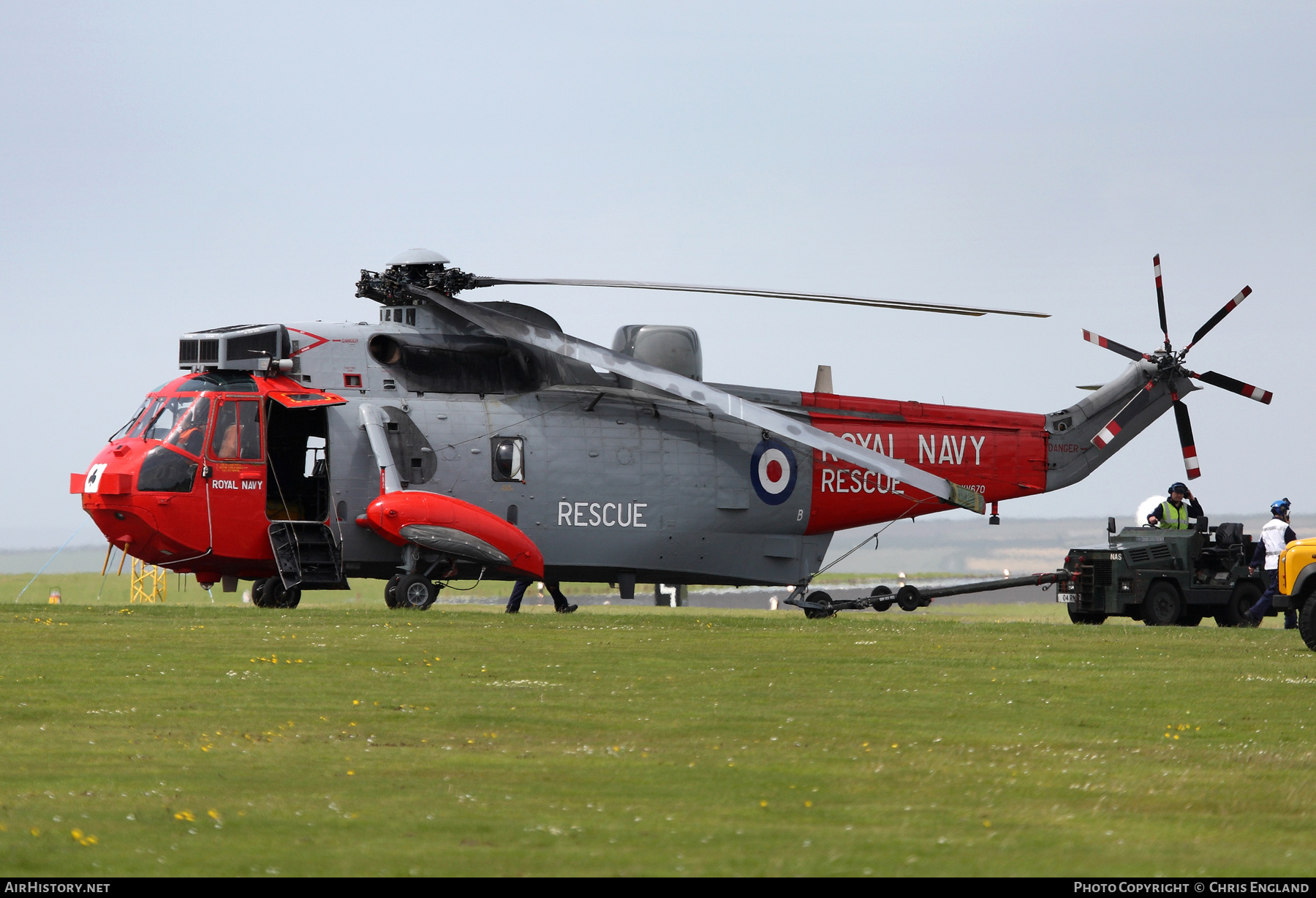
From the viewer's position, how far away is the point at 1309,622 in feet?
63.7

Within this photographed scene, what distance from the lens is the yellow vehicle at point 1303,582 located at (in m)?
19.4

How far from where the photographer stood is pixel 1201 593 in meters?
27.3

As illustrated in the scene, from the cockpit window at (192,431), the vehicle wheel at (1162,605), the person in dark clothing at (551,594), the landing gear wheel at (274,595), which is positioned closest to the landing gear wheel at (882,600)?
the vehicle wheel at (1162,605)

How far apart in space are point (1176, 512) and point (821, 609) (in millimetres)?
7213

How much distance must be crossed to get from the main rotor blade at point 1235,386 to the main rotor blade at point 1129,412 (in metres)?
0.98

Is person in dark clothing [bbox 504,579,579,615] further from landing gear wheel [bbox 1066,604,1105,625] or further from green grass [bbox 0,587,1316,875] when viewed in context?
landing gear wheel [bbox 1066,604,1105,625]

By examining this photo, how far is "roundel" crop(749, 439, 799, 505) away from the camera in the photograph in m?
28.2

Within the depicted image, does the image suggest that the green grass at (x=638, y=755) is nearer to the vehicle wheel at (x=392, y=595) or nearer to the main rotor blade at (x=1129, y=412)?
the vehicle wheel at (x=392, y=595)

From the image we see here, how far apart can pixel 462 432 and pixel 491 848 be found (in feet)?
61.5

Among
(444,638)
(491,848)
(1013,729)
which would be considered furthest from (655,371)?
(491,848)

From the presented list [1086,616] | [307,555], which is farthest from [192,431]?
[1086,616]

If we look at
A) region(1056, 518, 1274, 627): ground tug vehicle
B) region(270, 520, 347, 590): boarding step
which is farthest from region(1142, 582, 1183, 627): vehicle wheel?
region(270, 520, 347, 590): boarding step

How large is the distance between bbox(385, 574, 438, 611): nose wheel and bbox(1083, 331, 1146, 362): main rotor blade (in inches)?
575

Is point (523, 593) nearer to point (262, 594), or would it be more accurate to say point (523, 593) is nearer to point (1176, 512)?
point (262, 594)
